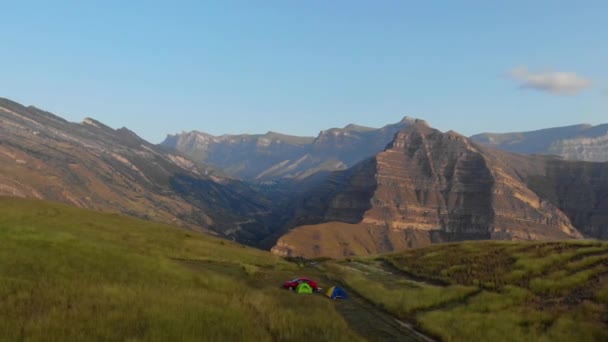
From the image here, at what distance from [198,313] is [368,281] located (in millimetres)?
23304

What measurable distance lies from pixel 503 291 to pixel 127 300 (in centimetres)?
2271

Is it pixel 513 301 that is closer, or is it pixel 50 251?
pixel 513 301

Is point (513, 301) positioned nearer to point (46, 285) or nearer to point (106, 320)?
point (106, 320)

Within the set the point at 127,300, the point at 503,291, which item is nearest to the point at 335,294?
the point at 503,291

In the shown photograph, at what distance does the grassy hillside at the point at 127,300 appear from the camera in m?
16.5

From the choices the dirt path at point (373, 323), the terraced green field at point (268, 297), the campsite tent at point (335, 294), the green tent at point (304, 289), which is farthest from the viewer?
the green tent at point (304, 289)

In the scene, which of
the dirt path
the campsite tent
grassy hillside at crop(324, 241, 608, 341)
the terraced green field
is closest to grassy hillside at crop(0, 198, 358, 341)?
the terraced green field

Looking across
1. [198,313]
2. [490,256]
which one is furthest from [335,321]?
[490,256]

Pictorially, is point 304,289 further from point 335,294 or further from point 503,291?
point 503,291

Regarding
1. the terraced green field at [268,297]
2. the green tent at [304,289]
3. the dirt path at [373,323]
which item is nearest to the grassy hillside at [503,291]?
the terraced green field at [268,297]

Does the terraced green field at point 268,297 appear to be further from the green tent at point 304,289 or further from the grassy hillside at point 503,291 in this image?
the green tent at point 304,289

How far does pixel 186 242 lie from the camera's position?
5431 cm

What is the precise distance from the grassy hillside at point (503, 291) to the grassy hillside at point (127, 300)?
20.2ft

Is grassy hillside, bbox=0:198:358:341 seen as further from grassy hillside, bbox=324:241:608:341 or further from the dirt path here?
grassy hillside, bbox=324:241:608:341
